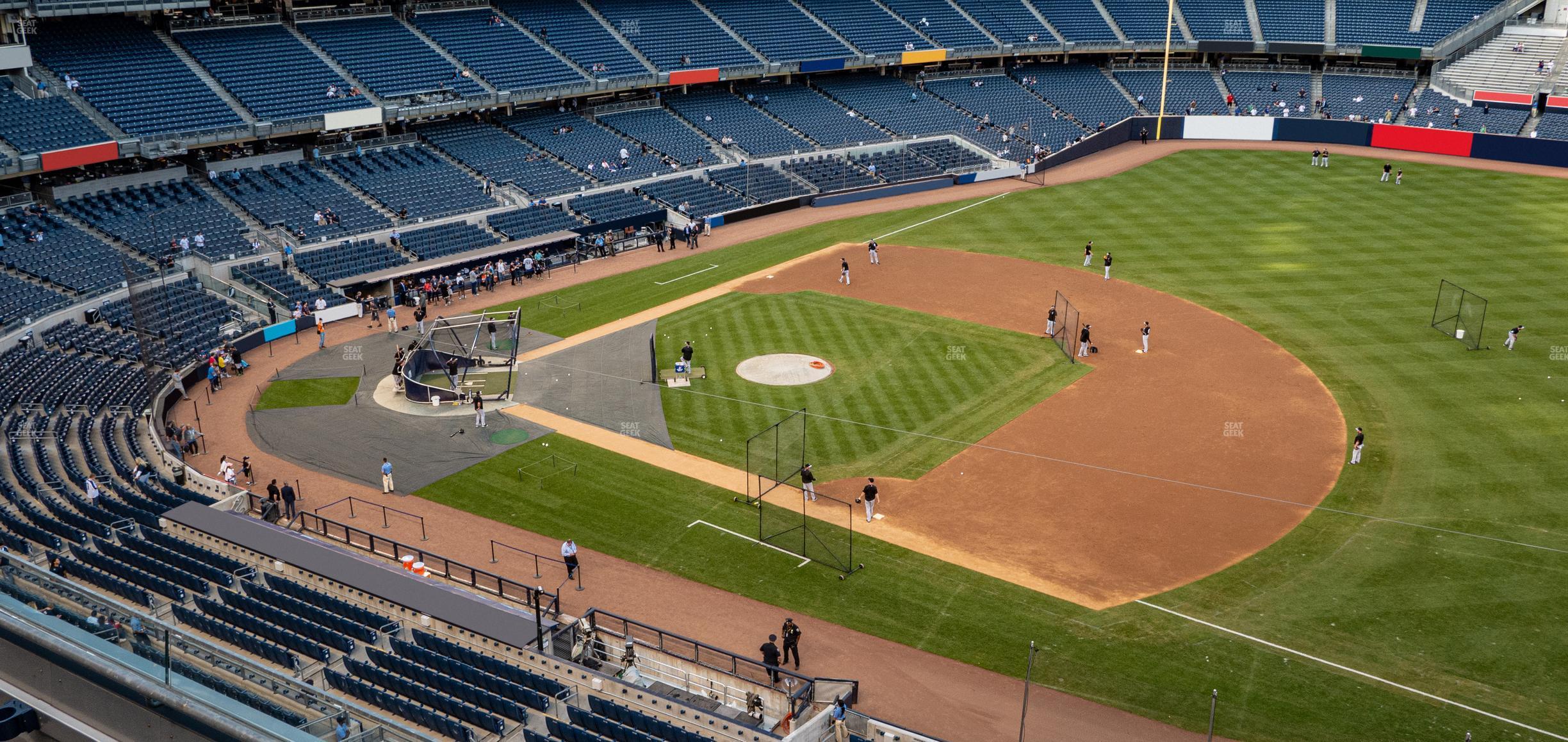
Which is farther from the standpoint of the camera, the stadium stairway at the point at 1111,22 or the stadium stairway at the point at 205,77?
the stadium stairway at the point at 1111,22

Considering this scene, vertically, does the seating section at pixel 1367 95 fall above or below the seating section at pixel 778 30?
below

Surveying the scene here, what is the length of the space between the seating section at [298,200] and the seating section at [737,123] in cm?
2382

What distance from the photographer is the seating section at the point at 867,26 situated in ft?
274

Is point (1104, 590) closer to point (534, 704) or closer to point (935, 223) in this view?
point (534, 704)

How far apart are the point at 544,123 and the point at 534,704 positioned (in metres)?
53.7

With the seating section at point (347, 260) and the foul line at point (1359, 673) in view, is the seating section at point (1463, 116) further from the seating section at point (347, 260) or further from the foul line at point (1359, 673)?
the seating section at point (347, 260)

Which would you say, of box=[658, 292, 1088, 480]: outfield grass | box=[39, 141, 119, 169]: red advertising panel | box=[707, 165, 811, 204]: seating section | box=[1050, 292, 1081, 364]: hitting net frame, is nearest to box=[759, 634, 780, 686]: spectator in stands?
box=[658, 292, 1088, 480]: outfield grass

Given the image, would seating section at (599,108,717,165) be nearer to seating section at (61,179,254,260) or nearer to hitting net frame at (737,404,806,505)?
seating section at (61,179,254,260)

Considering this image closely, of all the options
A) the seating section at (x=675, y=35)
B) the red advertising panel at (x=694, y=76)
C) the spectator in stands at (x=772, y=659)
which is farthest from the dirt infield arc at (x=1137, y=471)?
the seating section at (x=675, y=35)

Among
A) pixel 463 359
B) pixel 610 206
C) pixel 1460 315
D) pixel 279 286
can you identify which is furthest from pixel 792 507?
pixel 610 206

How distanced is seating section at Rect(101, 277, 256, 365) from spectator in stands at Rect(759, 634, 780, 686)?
2883 cm

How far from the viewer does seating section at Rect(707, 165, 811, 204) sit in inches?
2736

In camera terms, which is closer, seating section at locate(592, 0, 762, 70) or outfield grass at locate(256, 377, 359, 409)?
outfield grass at locate(256, 377, 359, 409)

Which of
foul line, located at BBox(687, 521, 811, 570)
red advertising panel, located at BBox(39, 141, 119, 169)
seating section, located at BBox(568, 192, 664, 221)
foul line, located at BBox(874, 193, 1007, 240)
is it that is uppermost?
red advertising panel, located at BBox(39, 141, 119, 169)
